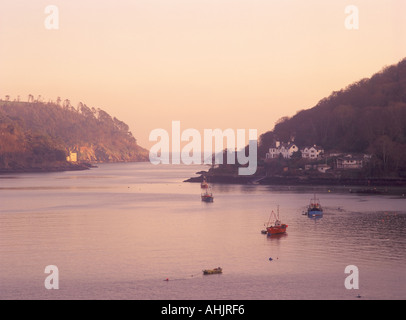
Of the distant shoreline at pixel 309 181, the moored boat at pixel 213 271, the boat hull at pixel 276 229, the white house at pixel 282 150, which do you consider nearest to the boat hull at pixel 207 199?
the boat hull at pixel 276 229

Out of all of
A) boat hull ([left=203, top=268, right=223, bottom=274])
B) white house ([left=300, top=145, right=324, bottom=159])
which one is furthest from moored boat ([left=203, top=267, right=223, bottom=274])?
white house ([left=300, top=145, right=324, bottom=159])

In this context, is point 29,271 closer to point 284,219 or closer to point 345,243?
point 345,243

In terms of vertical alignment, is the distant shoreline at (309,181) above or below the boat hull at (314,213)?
above

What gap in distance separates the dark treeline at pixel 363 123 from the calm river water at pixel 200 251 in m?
38.4

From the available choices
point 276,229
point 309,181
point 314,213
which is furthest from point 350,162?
point 276,229

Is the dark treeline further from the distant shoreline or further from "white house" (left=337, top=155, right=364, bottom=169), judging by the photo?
the distant shoreline

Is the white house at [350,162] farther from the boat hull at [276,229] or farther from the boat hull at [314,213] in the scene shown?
the boat hull at [276,229]

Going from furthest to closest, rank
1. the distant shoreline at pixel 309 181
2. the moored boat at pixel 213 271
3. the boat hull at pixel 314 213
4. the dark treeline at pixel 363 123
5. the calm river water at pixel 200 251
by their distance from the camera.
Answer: the dark treeline at pixel 363 123
the distant shoreline at pixel 309 181
the boat hull at pixel 314 213
the moored boat at pixel 213 271
the calm river water at pixel 200 251

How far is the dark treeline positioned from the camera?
11900cm

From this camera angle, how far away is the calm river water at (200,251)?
3375cm

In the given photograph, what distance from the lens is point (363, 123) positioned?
134625 millimetres

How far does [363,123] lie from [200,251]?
9882 cm

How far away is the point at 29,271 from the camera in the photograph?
38000 millimetres
